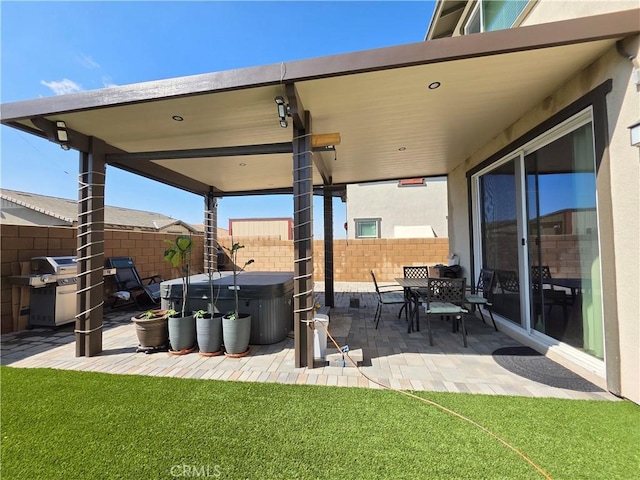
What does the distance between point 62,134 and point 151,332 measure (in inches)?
95.7

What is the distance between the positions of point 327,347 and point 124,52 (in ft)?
21.1

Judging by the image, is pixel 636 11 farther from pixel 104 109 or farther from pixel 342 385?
pixel 104 109

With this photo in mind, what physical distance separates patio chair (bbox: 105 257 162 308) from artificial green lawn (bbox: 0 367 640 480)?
345 cm

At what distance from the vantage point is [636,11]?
197 cm

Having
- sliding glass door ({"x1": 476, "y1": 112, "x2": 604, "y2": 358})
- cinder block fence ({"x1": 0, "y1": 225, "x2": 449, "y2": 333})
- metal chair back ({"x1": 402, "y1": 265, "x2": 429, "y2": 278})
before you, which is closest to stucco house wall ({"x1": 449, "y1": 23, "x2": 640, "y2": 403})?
sliding glass door ({"x1": 476, "y1": 112, "x2": 604, "y2": 358})

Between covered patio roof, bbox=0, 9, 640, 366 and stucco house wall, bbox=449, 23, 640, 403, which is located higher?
covered patio roof, bbox=0, 9, 640, 366

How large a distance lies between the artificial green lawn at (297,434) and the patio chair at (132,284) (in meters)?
3.45

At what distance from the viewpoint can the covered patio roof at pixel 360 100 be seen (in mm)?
2109

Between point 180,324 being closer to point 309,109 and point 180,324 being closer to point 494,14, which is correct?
point 309,109

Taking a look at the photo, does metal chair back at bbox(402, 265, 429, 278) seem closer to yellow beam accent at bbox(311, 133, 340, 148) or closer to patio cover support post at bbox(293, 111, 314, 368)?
patio cover support post at bbox(293, 111, 314, 368)

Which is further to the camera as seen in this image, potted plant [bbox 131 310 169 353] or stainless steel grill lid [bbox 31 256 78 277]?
stainless steel grill lid [bbox 31 256 78 277]

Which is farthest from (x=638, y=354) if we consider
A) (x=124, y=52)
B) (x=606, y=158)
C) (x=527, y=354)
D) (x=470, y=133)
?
(x=124, y=52)

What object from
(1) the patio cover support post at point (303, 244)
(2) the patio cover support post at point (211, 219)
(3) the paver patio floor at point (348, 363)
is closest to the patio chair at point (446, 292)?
(3) the paver patio floor at point (348, 363)

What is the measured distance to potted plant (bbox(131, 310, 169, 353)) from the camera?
3.32 metres
